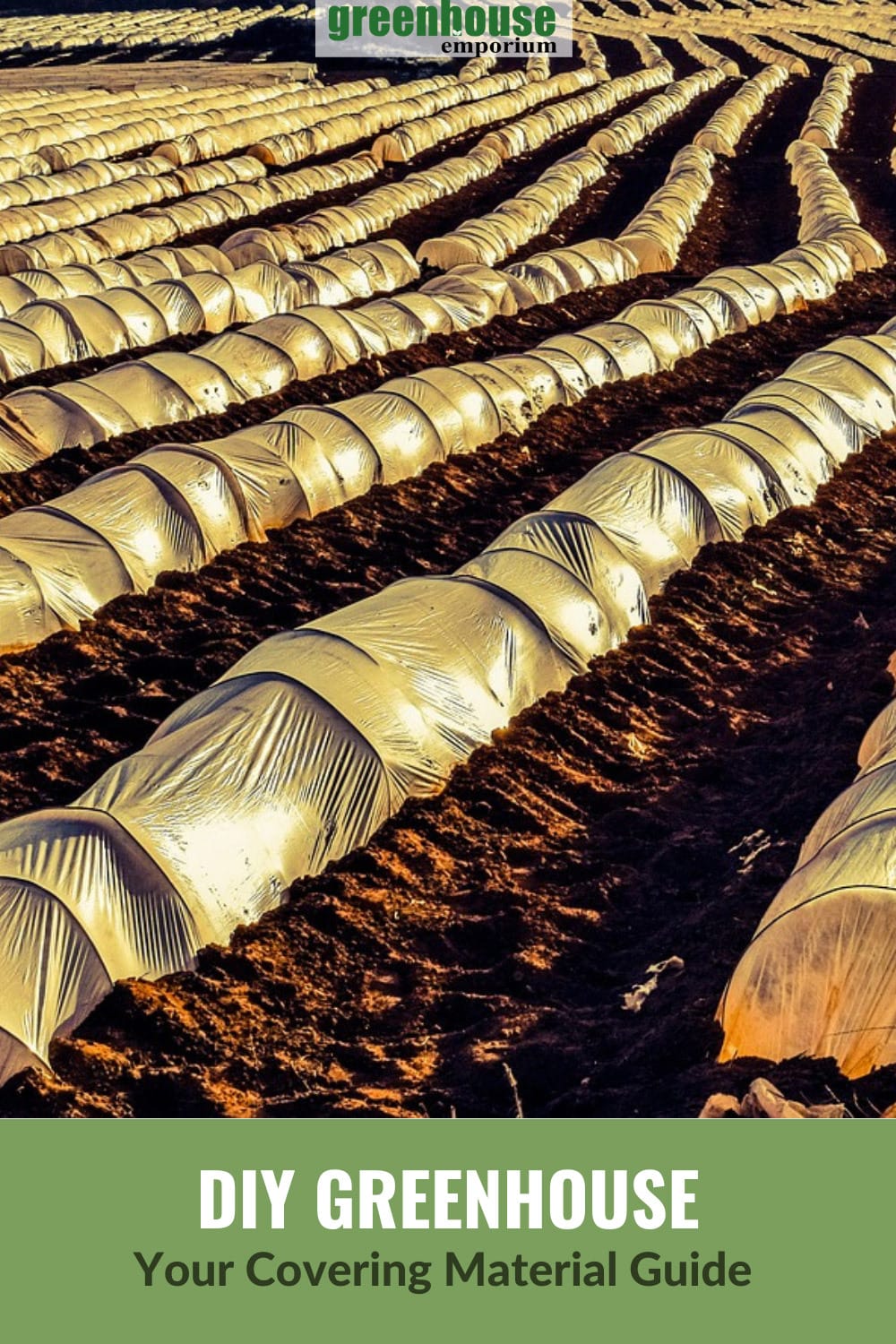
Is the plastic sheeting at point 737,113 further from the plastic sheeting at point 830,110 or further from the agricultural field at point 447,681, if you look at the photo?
the agricultural field at point 447,681

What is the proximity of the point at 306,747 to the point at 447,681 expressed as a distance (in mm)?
1483

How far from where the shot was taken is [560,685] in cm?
1142

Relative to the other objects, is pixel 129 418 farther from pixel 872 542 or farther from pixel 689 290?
pixel 689 290

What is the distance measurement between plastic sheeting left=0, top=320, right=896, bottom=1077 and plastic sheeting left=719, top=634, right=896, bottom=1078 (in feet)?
0.39

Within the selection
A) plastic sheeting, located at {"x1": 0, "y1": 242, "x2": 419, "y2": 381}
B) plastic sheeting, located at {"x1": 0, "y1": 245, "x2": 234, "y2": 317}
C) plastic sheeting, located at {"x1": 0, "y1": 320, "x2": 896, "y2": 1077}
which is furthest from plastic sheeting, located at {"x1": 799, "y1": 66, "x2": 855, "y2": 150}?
plastic sheeting, located at {"x1": 0, "y1": 320, "x2": 896, "y2": 1077}

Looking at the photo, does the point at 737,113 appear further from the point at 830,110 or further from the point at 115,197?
the point at 115,197

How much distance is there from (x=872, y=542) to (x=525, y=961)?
804 centimetres

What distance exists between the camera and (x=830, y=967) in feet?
22.4

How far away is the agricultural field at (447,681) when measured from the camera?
299 inches

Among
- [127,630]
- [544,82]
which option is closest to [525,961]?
[127,630]

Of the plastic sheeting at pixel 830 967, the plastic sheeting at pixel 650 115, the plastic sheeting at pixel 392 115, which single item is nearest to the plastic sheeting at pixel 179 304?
the plastic sheeting at pixel 392 115

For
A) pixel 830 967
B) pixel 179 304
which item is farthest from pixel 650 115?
pixel 830 967

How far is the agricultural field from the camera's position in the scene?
7598 millimetres

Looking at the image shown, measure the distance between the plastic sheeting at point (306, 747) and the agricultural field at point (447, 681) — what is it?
29 mm
